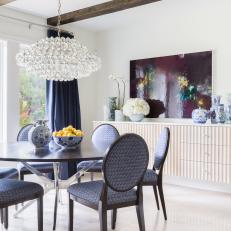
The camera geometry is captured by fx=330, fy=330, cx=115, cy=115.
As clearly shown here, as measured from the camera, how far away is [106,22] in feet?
17.1

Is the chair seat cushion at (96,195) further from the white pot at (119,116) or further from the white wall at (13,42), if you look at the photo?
the white pot at (119,116)

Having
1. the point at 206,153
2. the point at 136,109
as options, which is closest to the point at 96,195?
the point at 206,153

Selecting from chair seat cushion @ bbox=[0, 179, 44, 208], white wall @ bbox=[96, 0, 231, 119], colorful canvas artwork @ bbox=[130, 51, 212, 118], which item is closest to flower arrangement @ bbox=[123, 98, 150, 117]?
colorful canvas artwork @ bbox=[130, 51, 212, 118]

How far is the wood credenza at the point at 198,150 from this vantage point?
3.92 meters

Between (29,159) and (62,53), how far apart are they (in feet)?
3.63

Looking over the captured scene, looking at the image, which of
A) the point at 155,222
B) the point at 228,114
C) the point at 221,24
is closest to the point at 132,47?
the point at 221,24

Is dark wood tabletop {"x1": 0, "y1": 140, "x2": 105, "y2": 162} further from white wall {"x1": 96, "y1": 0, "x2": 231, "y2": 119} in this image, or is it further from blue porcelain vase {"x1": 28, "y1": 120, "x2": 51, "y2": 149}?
white wall {"x1": 96, "y1": 0, "x2": 231, "y2": 119}

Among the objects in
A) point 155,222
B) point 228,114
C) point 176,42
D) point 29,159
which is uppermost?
point 176,42

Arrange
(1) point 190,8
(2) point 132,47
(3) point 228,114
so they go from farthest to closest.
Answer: (2) point 132,47, (1) point 190,8, (3) point 228,114

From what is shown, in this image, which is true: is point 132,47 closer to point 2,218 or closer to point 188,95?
point 188,95

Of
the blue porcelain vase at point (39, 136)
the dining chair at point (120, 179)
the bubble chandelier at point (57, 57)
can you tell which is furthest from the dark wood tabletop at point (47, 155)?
the bubble chandelier at point (57, 57)

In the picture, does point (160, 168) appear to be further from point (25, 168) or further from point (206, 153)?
point (25, 168)

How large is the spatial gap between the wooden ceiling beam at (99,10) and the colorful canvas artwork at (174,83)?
106 centimetres

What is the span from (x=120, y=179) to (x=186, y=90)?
2.59m
